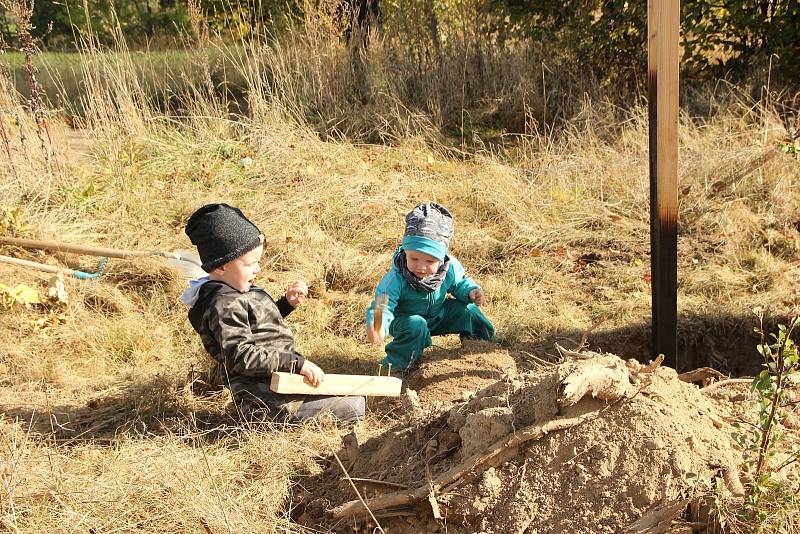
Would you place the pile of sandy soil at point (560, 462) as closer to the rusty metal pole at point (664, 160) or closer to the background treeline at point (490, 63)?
the rusty metal pole at point (664, 160)

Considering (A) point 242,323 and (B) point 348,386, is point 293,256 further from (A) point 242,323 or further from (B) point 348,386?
(B) point 348,386

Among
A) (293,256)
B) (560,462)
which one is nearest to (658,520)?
(560,462)

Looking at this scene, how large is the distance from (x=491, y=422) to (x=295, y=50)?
6478 mm

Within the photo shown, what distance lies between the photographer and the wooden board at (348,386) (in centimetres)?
341

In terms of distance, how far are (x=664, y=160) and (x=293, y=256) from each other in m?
3.00

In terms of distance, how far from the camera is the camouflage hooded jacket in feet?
11.4

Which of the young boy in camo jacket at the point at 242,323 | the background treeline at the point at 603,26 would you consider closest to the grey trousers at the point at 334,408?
the young boy in camo jacket at the point at 242,323

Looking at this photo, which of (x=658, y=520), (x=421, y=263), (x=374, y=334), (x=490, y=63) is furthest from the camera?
(x=490, y=63)

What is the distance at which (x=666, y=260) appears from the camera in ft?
12.2

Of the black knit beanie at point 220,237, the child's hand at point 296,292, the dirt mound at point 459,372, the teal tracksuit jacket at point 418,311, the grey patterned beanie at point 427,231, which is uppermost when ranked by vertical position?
the black knit beanie at point 220,237

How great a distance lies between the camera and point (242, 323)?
3.54 meters

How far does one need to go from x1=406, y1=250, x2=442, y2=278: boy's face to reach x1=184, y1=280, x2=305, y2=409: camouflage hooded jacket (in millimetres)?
756

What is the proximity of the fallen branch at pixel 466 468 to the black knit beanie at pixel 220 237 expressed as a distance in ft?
4.43

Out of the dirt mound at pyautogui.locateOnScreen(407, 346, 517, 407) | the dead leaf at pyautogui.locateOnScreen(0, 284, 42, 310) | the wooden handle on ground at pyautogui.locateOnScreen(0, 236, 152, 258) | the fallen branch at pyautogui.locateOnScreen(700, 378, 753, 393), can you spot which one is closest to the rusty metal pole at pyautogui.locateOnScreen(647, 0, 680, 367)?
the fallen branch at pyautogui.locateOnScreen(700, 378, 753, 393)
